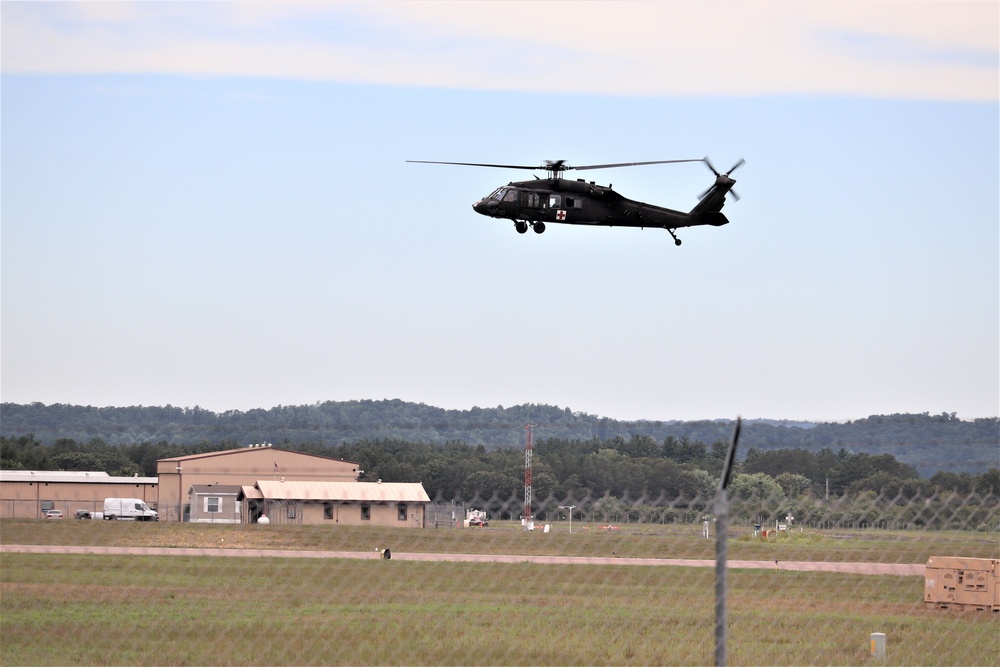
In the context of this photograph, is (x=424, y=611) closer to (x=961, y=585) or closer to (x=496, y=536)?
(x=496, y=536)

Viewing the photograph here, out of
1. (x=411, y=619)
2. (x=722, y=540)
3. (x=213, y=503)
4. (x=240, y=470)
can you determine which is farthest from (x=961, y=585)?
(x=213, y=503)

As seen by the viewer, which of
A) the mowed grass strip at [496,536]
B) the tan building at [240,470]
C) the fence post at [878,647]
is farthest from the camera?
the fence post at [878,647]

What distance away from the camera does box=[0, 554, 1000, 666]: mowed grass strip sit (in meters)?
14.0

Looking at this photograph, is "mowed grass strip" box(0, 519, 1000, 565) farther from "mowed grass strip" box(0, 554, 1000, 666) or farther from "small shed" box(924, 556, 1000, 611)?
"small shed" box(924, 556, 1000, 611)

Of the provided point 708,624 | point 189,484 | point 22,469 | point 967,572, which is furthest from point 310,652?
point 189,484

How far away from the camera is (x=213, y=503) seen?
36.5 metres

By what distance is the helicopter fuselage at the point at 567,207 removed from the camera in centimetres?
3250

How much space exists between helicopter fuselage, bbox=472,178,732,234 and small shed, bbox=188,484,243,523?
11.1 meters

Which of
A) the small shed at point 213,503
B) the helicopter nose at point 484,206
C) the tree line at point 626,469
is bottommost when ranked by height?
the small shed at point 213,503

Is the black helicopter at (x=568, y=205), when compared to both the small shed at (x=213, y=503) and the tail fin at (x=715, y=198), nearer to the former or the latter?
the tail fin at (x=715, y=198)

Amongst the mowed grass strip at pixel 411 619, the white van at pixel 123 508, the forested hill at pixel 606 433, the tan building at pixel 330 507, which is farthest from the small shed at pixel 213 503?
the forested hill at pixel 606 433

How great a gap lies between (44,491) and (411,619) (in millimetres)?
6990

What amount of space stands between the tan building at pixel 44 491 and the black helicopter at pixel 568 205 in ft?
41.4

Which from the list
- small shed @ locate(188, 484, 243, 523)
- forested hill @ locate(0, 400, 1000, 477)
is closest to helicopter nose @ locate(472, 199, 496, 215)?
small shed @ locate(188, 484, 243, 523)
